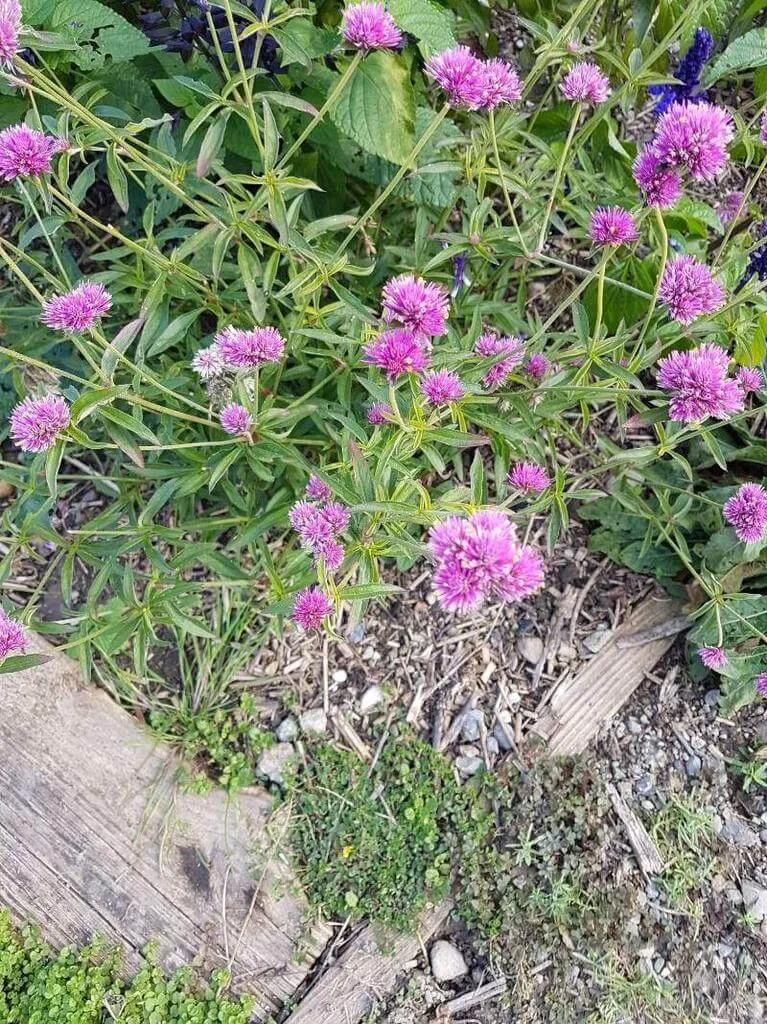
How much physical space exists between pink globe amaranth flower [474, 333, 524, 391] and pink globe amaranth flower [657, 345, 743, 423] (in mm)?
322

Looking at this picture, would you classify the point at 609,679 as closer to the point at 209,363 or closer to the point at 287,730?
the point at 287,730

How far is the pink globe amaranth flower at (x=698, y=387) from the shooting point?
4.95 feet

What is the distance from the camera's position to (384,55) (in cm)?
178

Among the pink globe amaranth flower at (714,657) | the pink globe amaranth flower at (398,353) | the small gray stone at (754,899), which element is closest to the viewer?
the pink globe amaranth flower at (398,353)

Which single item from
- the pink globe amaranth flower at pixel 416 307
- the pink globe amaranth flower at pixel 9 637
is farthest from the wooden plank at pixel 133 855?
the pink globe amaranth flower at pixel 416 307

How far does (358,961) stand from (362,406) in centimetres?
155

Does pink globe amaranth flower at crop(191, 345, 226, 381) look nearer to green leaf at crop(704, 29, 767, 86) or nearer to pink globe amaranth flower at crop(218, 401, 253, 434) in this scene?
pink globe amaranth flower at crop(218, 401, 253, 434)

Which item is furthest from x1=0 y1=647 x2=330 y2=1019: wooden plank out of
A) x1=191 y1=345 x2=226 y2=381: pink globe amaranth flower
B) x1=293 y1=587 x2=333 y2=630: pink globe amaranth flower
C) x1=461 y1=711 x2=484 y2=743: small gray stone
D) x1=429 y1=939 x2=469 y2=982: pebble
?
x1=191 y1=345 x2=226 y2=381: pink globe amaranth flower

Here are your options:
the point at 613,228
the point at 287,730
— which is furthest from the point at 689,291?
the point at 287,730

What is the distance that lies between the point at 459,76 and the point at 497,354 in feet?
1.76

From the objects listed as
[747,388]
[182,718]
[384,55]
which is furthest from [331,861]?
[384,55]

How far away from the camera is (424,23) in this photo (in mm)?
1741

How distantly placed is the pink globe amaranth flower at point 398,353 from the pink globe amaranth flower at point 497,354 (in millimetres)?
319

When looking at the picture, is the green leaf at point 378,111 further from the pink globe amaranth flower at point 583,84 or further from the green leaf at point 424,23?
the pink globe amaranth flower at point 583,84
